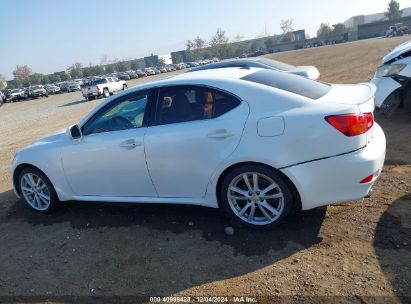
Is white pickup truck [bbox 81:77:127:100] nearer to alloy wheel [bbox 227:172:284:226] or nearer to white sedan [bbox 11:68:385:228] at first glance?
white sedan [bbox 11:68:385:228]

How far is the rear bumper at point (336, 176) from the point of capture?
349cm

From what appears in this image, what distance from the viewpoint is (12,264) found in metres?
4.05

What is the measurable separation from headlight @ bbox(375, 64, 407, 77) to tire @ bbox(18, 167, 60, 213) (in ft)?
20.0

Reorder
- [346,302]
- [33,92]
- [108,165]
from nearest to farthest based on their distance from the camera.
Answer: [346,302]
[108,165]
[33,92]

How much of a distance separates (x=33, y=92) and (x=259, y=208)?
47216mm

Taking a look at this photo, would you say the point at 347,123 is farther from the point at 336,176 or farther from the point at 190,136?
the point at 190,136

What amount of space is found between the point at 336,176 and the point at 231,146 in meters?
1.01

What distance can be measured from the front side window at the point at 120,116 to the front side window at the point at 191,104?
25cm

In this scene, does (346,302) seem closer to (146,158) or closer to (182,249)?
(182,249)

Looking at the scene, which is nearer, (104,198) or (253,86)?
(253,86)

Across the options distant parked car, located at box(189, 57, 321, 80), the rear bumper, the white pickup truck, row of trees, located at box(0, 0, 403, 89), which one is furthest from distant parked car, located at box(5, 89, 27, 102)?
row of trees, located at box(0, 0, 403, 89)

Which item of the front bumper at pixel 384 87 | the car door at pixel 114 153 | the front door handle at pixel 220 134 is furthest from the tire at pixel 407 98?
the car door at pixel 114 153

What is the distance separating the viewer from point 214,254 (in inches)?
146

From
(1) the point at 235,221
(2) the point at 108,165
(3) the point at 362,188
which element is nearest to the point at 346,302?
(3) the point at 362,188
